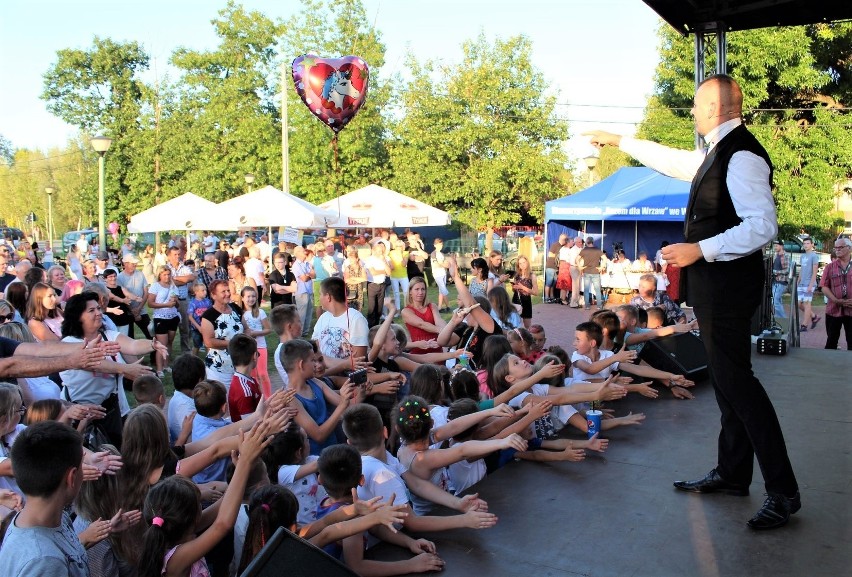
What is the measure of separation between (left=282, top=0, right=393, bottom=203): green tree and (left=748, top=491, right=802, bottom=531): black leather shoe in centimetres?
3209

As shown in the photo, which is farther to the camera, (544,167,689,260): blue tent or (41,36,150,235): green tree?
(41,36,150,235): green tree

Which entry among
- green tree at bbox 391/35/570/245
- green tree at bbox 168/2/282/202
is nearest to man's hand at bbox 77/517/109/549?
green tree at bbox 391/35/570/245

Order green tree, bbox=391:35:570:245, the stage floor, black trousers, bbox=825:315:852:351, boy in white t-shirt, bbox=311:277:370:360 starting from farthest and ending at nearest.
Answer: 1. green tree, bbox=391:35:570:245
2. black trousers, bbox=825:315:852:351
3. boy in white t-shirt, bbox=311:277:370:360
4. the stage floor

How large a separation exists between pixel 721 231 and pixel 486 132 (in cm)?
2845

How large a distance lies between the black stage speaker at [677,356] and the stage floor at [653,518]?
3.91ft

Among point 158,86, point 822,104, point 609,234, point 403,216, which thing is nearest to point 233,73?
point 158,86

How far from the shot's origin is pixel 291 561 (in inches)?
95.1

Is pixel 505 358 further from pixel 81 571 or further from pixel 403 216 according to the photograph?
pixel 403 216

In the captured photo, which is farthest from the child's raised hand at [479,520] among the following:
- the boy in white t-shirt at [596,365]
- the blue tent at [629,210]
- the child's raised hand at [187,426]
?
the blue tent at [629,210]

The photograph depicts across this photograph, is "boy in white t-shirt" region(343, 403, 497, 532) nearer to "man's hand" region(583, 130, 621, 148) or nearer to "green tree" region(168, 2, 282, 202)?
"man's hand" region(583, 130, 621, 148)

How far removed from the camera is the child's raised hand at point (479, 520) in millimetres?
3066

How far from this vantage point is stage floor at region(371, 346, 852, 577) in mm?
2764

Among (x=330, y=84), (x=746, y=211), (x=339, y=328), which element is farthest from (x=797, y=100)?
(x=746, y=211)

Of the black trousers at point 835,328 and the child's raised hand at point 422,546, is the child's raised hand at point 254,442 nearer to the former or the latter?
the child's raised hand at point 422,546
